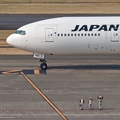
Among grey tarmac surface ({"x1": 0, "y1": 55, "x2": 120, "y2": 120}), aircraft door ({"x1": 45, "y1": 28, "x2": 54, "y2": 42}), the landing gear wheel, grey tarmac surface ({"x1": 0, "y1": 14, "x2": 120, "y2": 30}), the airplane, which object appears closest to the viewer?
grey tarmac surface ({"x1": 0, "y1": 55, "x2": 120, "y2": 120})

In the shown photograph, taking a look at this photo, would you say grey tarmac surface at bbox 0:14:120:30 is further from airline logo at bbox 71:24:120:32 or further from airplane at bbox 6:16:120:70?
airline logo at bbox 71:24:120:32

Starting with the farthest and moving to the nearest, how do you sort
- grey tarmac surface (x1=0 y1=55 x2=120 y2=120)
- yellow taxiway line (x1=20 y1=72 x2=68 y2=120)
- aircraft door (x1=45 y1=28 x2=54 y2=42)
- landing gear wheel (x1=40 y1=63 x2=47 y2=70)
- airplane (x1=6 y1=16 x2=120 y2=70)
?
landing gear wheel (x1=40 y1=63 x2=47 y2=70)
aircraft door (x1=45 y1=28 x2=54 y2=42)
airplane (x1=6 y1=16 x2=120 y2=70)
grey tarmac surface (x1=0 y1=55 x2=120 y2=120)
yellow taxiway line (x1=20 y1=72 x2=68 y2=120)

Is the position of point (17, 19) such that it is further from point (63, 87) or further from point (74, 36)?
point (63, 87)

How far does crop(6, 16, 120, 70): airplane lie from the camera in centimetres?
4166

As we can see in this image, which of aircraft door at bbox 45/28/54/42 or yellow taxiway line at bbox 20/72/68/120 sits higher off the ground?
aircraft door at bbox 45/28/54/42

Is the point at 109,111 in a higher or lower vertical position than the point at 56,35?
lower

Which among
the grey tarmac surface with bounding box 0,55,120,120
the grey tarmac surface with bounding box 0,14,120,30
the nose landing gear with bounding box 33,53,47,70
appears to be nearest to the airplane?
the nose landing gear with bounding box 33,53,47,70

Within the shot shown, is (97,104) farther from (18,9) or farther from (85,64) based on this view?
(18,9)

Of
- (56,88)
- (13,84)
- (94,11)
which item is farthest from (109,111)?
(94,11)

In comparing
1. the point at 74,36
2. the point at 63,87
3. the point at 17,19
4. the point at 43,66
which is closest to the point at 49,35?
the point at 74,36

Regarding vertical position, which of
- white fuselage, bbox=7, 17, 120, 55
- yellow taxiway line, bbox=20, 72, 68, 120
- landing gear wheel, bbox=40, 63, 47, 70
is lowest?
yellow taxiway line, bbox=20, 72, 68, 120

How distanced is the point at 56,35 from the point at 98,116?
1322cm

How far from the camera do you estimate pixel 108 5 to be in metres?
82.0

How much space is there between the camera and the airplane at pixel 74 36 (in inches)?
1640
